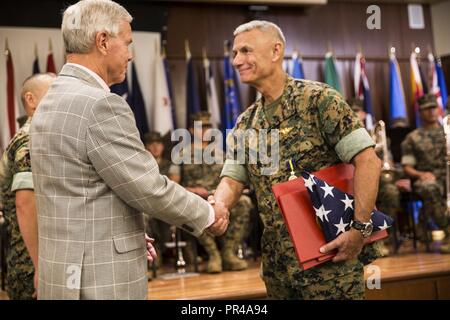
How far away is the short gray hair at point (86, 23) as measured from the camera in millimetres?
1879

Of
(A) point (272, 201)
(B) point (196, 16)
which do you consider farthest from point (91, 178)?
(B) point (196, 16)

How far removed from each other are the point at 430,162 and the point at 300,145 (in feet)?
13.3

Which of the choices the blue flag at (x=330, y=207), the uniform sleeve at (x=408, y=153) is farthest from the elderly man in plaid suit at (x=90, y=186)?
the uniform sleeve at (x=408, y=153)

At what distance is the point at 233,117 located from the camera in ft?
23.1

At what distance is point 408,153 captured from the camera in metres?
6.10

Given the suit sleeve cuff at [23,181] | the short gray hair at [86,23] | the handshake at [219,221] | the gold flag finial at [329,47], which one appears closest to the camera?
the short gray hair at [86,23]

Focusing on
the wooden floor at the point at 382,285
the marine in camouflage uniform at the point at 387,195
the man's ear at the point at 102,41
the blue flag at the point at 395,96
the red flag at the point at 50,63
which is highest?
the red flag at the point at 50,63

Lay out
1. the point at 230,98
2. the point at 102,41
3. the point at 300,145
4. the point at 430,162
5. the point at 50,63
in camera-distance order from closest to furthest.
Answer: the point at 102,41
the point at 300,145
the point at 430,162
the point at 50,63
the point at 230,98

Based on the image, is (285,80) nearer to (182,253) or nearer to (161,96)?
(182,253)

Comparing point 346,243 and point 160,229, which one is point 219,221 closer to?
point 346,243

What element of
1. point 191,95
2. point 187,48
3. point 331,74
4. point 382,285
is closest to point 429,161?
point 331,74

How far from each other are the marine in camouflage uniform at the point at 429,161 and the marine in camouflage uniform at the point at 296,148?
3715 millimetres

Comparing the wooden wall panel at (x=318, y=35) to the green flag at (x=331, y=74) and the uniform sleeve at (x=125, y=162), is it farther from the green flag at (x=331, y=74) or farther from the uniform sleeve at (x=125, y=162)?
the uniform sleeve at (x=125, y=162)

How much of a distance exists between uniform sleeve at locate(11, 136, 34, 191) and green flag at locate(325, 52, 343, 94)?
5374mm
